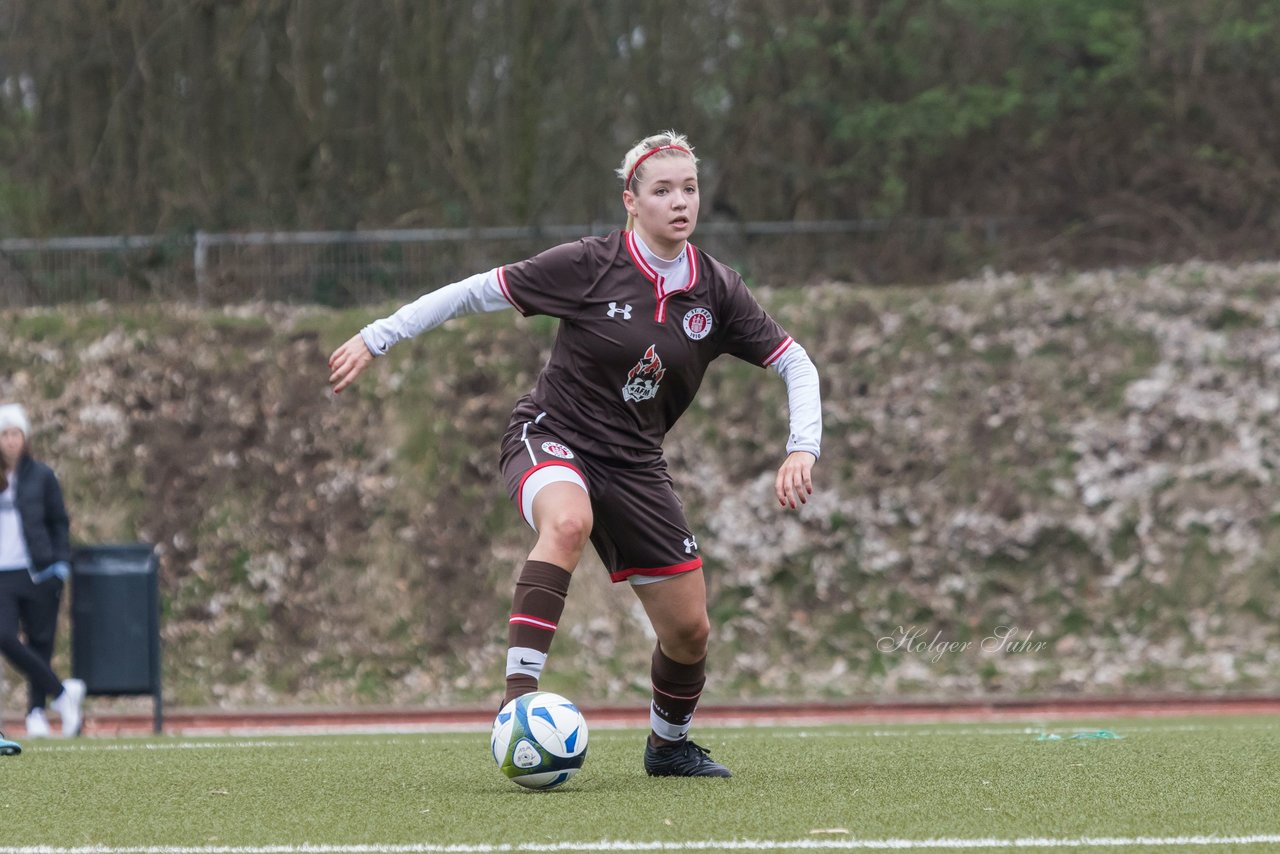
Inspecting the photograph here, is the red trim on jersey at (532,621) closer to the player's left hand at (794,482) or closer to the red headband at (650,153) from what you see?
the player's left hand at (794,482)

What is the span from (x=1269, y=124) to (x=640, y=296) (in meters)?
16.1

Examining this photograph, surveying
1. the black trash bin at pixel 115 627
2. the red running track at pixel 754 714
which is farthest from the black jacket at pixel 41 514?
the red running track at pixel 754 714

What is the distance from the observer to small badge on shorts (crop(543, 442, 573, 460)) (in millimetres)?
5719

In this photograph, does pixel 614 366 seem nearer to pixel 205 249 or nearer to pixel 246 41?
pixel 205 249

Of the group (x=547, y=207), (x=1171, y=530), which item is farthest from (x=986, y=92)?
(x=1171, y=530)

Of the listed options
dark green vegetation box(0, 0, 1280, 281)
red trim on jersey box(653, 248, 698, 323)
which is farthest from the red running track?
dark green vegetation box(0, 0, 1280, 281)

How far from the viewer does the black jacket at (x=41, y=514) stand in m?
11.2

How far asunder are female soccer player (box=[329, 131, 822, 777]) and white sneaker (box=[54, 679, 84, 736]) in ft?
19.3

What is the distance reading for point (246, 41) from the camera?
69.0 feet

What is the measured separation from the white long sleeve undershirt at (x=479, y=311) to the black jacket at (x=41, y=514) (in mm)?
6211

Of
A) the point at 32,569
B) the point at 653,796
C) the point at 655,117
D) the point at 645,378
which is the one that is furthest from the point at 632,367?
the point at 655,117

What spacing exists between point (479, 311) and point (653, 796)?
179 cm

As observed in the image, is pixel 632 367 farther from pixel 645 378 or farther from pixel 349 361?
pixel 349 361

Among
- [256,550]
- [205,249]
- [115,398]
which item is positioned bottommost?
[256,550]
